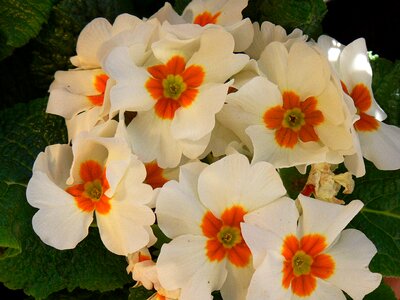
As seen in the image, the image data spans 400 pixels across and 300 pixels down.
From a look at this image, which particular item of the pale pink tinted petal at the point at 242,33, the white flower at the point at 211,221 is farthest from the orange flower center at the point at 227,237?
the pale pink tinted petal at the point at 242,33

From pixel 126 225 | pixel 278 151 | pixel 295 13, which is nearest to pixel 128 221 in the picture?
pixel 126 225

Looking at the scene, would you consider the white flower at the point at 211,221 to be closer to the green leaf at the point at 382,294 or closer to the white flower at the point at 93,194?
the white flower at the point at 93,194

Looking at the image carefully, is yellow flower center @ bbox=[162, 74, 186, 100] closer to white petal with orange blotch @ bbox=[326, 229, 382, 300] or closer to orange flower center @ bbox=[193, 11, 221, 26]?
orange flower center @ bbox=[193, 11, 221, 26]

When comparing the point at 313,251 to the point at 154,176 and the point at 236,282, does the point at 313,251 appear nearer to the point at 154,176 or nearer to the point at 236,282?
the point at 236,282

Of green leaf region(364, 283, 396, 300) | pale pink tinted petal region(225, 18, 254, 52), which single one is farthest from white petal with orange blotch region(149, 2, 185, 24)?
green leaf region(364, 283, 396, 300)

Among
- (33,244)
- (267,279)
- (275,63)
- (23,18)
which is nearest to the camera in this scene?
(267,279)

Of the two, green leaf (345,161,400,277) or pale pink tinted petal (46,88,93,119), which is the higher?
pale pink tinted petal (46,88,93,119)

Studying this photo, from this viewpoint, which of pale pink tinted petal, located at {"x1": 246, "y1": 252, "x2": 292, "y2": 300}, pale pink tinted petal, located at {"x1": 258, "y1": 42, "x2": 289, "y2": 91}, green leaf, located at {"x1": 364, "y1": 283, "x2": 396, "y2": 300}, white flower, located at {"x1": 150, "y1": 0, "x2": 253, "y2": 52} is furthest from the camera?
green leaf, located at {"x1": 364, "y1": 283, "x2": 396, "y2": 300}

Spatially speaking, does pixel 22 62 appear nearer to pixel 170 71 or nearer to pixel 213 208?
pixel 170 71
